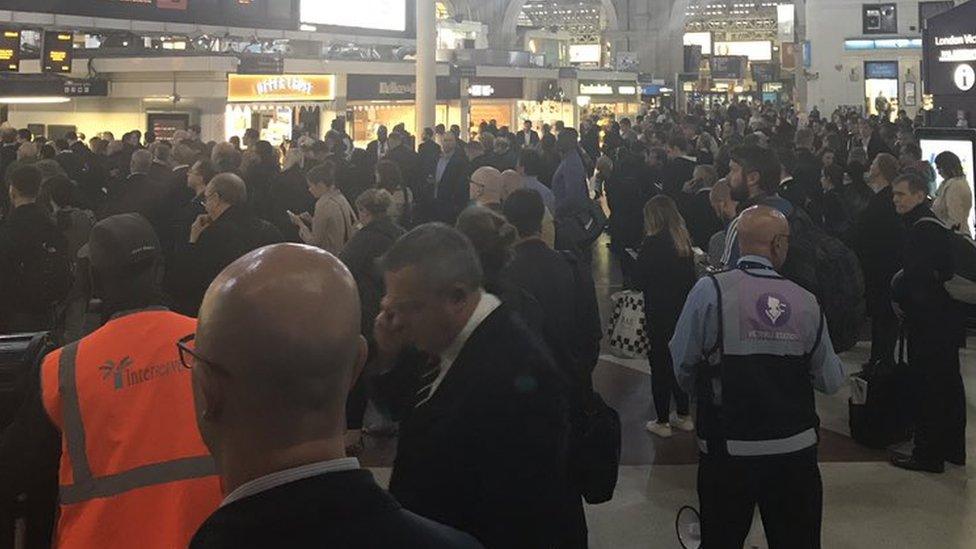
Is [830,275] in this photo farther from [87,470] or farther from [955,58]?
[955,58]

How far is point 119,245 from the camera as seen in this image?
263 centimetres

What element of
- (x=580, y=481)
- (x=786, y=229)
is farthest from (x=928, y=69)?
(x=580, y=481)

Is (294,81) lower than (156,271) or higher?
higher

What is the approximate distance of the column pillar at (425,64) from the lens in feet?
59.6

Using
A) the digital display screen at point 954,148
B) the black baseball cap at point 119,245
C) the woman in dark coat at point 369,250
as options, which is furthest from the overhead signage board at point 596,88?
the black baseball cap at point 119,245

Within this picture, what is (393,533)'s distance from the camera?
4.25 feet

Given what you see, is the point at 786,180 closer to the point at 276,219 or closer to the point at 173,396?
the point at 276,219

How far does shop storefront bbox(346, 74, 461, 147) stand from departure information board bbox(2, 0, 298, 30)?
6.47 ft

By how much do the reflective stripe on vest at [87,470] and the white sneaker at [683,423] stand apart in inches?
197

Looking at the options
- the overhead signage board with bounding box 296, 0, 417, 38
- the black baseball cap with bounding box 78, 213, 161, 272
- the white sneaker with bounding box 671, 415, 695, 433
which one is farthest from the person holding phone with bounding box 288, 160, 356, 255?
the overhead signage board with bounding box 296, 0, 417, 38

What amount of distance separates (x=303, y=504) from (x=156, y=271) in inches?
63.9

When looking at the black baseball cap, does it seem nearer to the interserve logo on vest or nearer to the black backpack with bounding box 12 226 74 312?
the interserve logo on vest

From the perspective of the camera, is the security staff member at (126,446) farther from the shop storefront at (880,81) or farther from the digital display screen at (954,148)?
the shop storefront at (880,81)

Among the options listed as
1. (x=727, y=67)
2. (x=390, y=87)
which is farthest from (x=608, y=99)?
(x=727, y=67)
